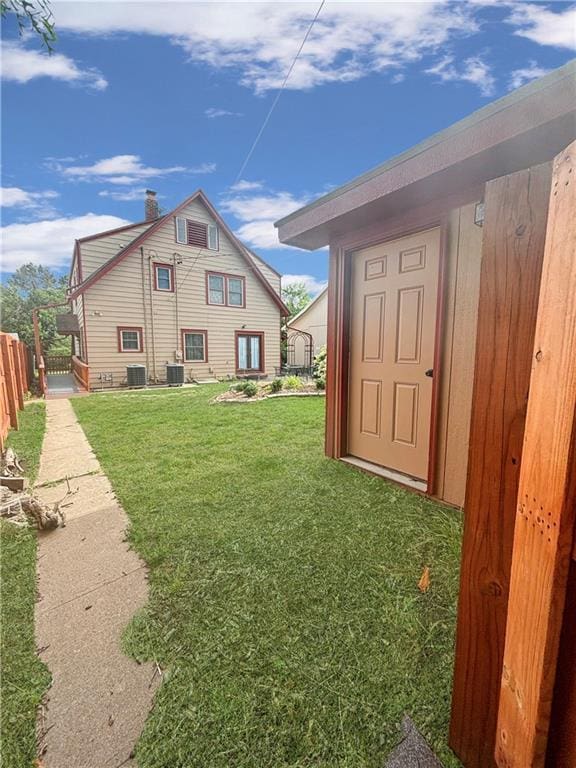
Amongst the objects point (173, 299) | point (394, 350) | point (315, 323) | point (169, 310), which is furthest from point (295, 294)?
point (394, 350)

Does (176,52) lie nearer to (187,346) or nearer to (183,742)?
(183,742)

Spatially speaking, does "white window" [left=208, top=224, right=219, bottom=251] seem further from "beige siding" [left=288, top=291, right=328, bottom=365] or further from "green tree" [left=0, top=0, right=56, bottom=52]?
"green tree" [left=0, top=0, right=56, bottom=52]

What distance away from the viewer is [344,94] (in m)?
5.10

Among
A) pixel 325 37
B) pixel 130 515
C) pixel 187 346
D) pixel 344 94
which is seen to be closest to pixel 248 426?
pixel 130 515

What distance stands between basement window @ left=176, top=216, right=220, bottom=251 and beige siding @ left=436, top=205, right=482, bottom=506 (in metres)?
11.2

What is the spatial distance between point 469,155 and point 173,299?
11198 millimetres

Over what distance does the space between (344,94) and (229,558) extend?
6363 mm

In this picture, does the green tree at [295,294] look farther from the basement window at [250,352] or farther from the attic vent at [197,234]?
the attic vent at [197,234]

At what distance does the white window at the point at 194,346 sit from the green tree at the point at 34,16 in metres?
10.4

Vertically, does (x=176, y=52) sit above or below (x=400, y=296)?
above

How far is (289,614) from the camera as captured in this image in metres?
1.56

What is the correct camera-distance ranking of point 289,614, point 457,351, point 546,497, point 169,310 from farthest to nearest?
point 169,310 < point 457,351 < point 289,614 < point 546,497

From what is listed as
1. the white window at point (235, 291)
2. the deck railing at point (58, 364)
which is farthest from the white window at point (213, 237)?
the deck railing at point (58, 364)

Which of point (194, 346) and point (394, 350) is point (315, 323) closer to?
point (194, 346)
